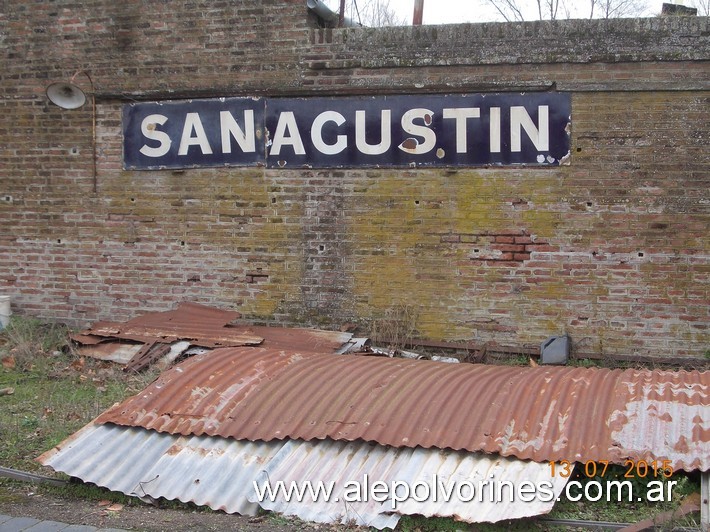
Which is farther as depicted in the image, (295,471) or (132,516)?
(295,471)

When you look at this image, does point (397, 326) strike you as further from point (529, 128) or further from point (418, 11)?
point (418, 11)

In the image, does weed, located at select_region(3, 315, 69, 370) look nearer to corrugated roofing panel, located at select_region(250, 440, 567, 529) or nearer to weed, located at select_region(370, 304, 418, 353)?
weed, located at select_region(370, 304, 418, 353)

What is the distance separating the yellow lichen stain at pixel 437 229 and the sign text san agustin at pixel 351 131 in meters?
0.23

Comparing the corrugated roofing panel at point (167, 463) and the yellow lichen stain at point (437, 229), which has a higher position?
the yellow lichen stain at point (437, 229)

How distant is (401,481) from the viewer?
444cm

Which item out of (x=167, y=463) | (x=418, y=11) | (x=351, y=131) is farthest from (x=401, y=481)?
(x=418, y=11)

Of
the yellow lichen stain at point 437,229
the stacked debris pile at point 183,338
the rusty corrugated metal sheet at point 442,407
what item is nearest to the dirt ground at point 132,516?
the rusty corrugated metal sheet at point 442,407

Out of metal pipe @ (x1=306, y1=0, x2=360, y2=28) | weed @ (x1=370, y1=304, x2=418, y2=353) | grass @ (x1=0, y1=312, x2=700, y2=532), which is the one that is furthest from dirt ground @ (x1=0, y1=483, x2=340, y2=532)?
metal pipe @ (x1=306, y1=0, x2=360, y2=28)

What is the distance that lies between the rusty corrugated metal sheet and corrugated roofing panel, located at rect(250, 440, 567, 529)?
8 centimetres

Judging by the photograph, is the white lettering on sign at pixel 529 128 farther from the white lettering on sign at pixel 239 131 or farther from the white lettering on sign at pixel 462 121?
the white lettering on sign at pixel 239 131

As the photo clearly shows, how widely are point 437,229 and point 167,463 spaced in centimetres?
424

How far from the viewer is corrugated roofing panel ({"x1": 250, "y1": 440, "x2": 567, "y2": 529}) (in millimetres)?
4199

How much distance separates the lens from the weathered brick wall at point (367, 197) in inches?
299

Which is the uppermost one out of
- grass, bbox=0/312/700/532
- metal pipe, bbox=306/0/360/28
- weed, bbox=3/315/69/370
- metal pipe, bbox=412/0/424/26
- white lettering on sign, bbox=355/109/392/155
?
metal pipe, bbox=412/0/424/26
